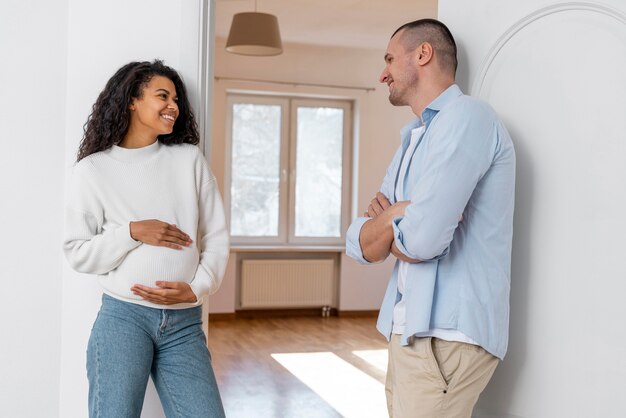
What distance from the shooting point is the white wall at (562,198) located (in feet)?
4.53

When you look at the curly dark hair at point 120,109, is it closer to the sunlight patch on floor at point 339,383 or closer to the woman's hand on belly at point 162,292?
the woman's hand on belly at point 162,292

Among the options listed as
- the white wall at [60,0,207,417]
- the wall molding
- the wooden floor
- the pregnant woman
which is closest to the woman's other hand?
the pregnant woman

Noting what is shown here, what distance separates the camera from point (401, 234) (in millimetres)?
1544

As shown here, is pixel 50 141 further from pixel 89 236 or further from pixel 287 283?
pixel 287 283

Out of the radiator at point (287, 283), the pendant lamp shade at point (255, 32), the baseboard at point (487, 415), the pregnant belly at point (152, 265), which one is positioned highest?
the pendant lamp shade at point (255, 32)

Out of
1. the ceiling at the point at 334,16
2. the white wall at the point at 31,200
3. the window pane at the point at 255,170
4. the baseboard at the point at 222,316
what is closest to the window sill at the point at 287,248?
the window pane at the point at 255,170

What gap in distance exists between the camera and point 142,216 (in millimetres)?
2156

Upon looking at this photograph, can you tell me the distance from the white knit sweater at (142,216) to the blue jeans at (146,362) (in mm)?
55

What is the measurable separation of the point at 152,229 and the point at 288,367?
362cm

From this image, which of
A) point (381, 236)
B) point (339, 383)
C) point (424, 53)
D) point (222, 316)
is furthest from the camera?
point (222, 316)

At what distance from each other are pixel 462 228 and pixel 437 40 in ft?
1.49

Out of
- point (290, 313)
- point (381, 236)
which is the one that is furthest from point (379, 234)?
point (290, 313)

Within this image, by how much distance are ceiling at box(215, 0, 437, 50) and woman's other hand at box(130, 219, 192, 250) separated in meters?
3.98

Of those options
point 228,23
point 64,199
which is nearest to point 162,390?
point 64,199
